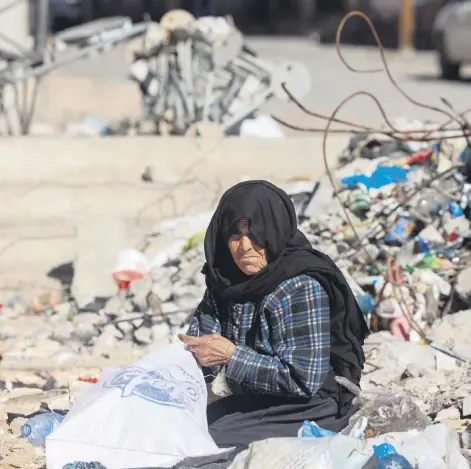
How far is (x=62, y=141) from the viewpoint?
864 cm

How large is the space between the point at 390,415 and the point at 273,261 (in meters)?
0.73

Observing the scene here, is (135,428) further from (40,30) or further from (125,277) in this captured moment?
(40,30)

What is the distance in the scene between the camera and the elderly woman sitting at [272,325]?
350cm

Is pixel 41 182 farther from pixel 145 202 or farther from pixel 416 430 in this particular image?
pixel 416 430

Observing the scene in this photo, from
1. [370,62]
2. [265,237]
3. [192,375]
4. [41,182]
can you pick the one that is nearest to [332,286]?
[265,237]

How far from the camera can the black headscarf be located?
352 cm

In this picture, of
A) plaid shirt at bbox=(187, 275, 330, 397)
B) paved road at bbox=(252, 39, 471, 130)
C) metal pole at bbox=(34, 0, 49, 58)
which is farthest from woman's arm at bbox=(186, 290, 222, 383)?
paved road at bbox=(252, 39, 471, 130)

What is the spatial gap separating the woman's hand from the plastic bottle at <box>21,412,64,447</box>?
0.85 m

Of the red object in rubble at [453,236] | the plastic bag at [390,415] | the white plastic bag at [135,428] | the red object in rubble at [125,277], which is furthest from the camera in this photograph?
the red object in rubble at [125,277]

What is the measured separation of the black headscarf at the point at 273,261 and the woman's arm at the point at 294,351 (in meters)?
0.05

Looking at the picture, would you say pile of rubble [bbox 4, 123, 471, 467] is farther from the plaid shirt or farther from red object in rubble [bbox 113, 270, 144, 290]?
the plaid shirt

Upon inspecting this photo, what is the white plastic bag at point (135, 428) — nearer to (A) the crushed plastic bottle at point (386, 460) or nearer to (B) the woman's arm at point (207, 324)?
(B) the woman's arm at point (207, 324)

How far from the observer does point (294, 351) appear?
349cm

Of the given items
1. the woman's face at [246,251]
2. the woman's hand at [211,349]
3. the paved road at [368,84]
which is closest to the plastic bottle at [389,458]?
the woman's hand at [211,349]
